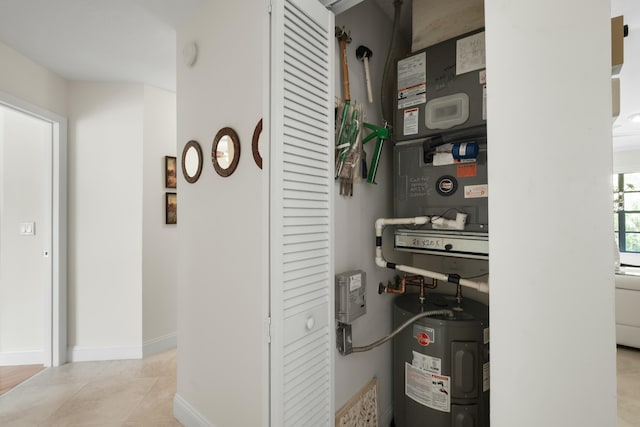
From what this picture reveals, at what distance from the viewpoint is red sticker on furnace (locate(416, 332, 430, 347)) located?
4.93 ft

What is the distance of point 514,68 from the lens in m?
0.56

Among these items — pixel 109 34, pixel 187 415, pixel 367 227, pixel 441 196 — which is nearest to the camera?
pixel 441 196

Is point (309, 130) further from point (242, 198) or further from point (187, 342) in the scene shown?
point (187, 342)

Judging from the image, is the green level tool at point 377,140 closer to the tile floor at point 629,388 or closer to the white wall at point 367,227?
the white wall at point 367,227

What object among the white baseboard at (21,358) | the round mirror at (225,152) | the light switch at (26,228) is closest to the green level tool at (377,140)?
the round mirror at (225,152)

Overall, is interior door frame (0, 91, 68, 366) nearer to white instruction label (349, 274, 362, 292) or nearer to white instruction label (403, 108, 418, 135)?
white instruction label (349, 274, 362, 292)

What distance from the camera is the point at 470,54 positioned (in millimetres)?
1374

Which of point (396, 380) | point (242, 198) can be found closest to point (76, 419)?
point (242, 198)

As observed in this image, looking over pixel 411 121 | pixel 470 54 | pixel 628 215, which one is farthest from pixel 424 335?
pixel 628 215

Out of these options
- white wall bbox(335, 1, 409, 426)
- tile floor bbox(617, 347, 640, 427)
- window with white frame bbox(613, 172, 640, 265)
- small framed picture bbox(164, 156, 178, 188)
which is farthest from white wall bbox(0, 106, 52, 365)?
window with white frame bbox(613, 172, 640, 265)

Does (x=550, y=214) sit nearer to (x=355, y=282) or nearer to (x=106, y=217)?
(x=355, y=282)

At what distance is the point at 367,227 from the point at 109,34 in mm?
2128

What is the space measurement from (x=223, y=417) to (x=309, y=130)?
1582 millimetres

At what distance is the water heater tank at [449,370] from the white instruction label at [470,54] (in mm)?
1199
